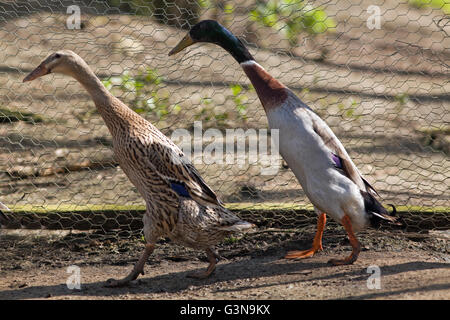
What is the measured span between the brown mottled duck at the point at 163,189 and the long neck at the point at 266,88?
26.6 inches

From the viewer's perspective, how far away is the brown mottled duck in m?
4.25

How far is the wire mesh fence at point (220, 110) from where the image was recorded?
A: 17.9 feet

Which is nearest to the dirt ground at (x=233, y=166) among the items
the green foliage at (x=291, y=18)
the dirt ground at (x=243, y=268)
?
the dirt ground at (x=243, y=268)

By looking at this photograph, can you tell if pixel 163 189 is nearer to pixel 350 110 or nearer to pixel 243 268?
pixel 243 268

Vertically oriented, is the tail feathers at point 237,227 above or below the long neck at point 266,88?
below

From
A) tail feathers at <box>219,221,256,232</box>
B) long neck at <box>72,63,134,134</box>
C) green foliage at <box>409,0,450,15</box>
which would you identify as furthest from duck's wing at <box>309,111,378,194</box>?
green foliage at <box>409,0,450,15</box>

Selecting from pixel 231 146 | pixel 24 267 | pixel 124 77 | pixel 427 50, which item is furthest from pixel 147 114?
pixel 427 50

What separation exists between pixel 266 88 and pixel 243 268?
3.86ft

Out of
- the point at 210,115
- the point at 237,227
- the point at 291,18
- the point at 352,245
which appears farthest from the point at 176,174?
the point at 291,18

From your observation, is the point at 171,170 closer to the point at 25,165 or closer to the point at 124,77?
the point at 25,165

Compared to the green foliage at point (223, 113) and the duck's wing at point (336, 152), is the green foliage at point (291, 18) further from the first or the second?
the duck's wing at point (336, 152)

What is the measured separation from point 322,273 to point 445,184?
5.62 ft

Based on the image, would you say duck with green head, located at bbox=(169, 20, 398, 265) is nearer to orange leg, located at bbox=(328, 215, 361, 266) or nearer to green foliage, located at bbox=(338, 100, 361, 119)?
orange leg, located at bbox=(328, 215, 361, 266)

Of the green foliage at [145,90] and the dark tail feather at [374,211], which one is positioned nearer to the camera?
the dark tail feather at [374,211]
